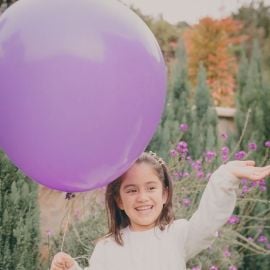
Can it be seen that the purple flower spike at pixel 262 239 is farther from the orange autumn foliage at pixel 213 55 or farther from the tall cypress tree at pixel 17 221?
the orange autumn foliage at pixel 213 55

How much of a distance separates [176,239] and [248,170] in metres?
0.41

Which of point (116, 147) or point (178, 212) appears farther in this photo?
point (178, 212)

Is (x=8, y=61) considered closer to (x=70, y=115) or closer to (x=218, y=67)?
(x=70, y=115)

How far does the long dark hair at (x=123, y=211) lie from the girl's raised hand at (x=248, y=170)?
1.26 ft

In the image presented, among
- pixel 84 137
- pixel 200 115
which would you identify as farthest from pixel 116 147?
pixel 200 115

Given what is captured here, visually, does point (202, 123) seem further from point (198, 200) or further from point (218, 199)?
point (218, 199)

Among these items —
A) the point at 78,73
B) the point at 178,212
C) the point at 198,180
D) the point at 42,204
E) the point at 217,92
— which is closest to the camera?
Result: the point at 78,73

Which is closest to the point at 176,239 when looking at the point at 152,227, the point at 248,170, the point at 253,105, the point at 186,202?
the point at 152,227

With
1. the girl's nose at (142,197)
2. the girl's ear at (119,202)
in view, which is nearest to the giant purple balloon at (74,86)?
the girl's nose at (142,197)

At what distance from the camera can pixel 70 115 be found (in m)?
1.96

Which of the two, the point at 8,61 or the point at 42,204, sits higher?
the point at 8,61

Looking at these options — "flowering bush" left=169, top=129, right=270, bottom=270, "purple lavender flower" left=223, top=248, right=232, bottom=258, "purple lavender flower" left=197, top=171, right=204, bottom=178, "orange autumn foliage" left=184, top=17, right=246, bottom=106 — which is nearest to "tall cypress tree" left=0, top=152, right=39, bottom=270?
"flowering bush" left=169, top=129, right=270, bottom=270

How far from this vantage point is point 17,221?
406 cm

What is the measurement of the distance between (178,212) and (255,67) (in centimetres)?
226
